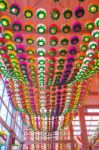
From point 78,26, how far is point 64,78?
118 inches

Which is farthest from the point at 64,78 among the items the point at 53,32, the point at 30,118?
the point at 30,118

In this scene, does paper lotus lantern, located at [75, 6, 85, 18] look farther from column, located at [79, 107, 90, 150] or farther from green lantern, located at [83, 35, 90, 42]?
column, located at [79, 107, 90, 150]

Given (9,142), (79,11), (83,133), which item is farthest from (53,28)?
(83,133)

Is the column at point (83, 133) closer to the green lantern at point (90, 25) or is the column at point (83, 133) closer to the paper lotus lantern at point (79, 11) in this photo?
the green lantern at point (90, 25)

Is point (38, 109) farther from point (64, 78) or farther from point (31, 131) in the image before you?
point (31, 131)

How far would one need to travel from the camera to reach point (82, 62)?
575 centimetres

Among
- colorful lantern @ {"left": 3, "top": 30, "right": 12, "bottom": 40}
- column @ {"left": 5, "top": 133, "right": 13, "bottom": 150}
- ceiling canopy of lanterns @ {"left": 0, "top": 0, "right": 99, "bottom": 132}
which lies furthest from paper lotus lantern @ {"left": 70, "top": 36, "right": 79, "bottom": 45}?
column @ {"left": 5, "top": 133, "right": 13, "bottom": 150}

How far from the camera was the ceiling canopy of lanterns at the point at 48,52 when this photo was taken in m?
3.87

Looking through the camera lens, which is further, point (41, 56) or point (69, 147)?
point (69, 147)

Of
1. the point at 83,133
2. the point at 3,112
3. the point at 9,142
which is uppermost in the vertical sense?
the point at 3,112

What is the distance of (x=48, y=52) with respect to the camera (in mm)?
4922

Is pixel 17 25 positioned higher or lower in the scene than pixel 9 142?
higher

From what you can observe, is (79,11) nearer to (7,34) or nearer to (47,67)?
(7,34)

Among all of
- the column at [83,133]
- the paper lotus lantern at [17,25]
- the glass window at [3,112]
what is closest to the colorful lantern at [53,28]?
the paper lotus lantern at [17,25]
